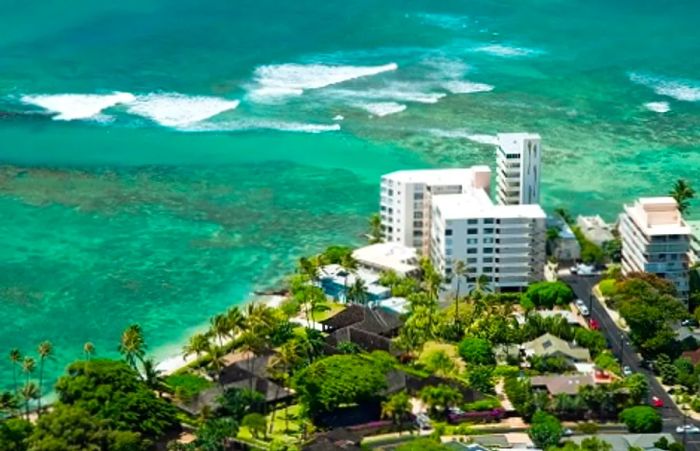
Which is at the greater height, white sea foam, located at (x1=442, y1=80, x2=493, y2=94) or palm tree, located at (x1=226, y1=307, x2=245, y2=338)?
white sea foam, located at (x1=442, y1=80, x2=493, y2=94)

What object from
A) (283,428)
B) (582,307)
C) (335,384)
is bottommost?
(283,428)

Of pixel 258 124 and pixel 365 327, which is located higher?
pixel 258 124

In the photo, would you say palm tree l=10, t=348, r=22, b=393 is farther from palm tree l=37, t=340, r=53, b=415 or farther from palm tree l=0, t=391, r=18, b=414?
palm tree l=0, t=391, r=18, b=414

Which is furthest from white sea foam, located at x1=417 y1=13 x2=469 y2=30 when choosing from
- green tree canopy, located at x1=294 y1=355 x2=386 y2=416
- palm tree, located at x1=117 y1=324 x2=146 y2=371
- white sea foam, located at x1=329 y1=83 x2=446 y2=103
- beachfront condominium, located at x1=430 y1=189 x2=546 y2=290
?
green tree canopy, located at x1=294 y1=355 x2=386 y2=416

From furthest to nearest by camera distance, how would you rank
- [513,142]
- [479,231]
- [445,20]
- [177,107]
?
[445,20] < [177,107] < [513,142] < [479,231]

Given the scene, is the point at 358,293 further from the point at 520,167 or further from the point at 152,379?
the point at 152,379

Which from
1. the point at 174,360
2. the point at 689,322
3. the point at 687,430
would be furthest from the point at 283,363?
the point at 689,322
